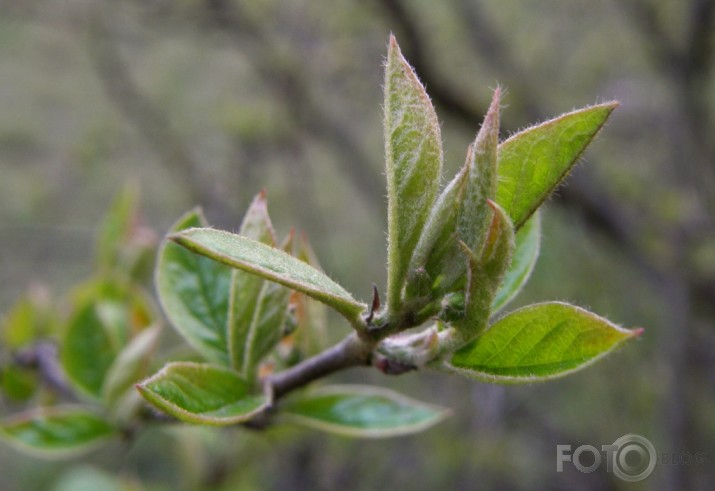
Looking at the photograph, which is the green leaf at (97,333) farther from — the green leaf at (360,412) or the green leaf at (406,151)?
the green leaf at (406,151)

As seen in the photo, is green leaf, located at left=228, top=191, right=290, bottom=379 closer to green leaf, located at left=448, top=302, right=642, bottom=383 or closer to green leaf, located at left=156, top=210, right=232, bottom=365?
green leaf, located at left=156, top=210, right=232, bottom=365

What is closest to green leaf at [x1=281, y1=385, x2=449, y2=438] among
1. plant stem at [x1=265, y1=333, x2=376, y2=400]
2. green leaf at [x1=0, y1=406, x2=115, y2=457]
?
plant stem at [x1=265, y1=333, x2=376, y2=400]

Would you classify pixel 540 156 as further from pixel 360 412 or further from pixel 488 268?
pixel 360 412

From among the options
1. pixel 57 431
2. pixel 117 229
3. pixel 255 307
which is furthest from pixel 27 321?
pixel 255 307

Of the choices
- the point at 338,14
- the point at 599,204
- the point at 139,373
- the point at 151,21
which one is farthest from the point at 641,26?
the point at 139,373

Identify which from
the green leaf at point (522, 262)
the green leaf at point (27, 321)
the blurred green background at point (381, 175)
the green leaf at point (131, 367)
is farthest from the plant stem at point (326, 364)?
the blurred green background at point (381, 175)

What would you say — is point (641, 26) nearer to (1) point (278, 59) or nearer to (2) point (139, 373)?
(1) point (278, 59)
